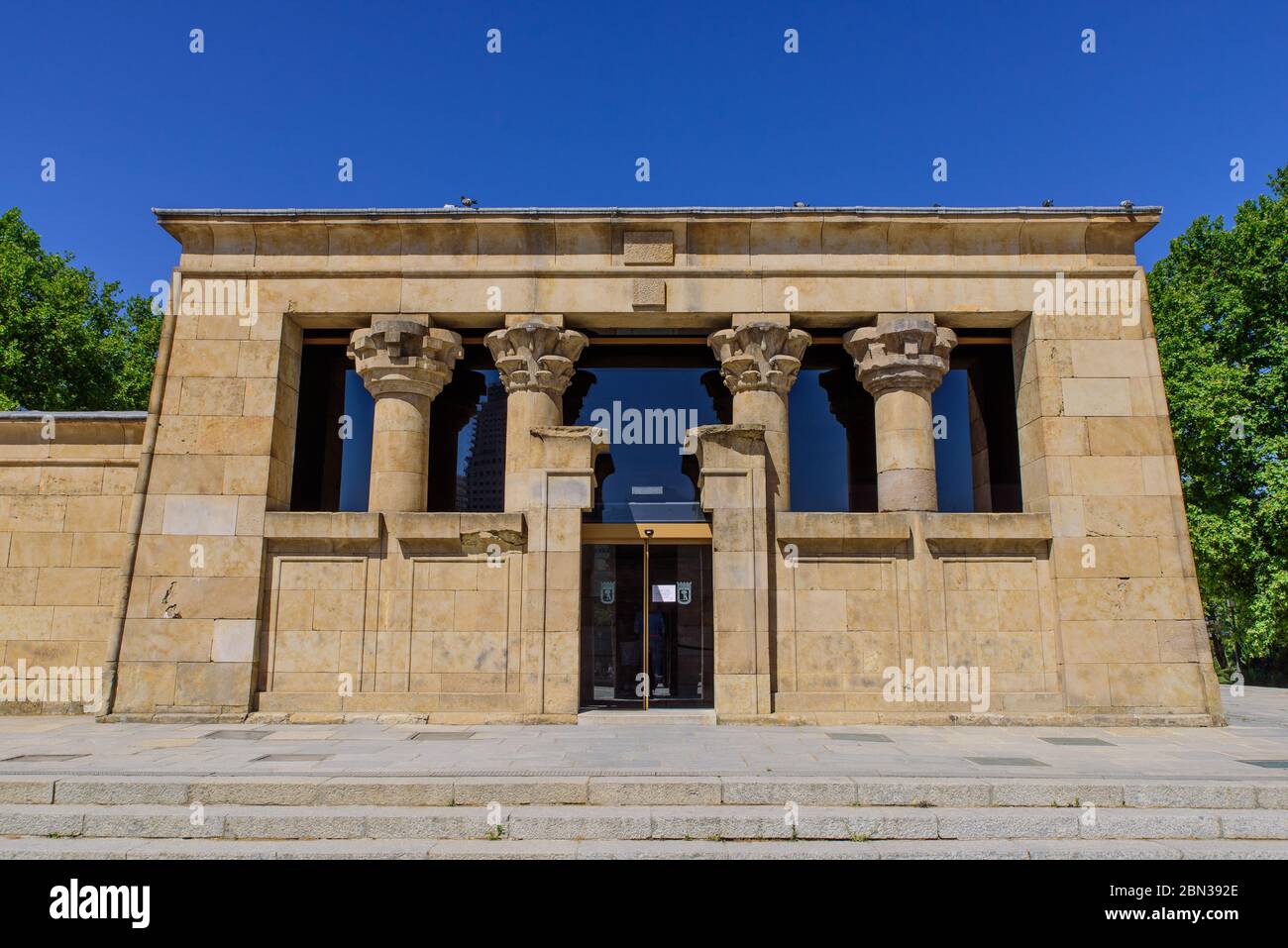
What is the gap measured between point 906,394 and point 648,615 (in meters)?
6.18

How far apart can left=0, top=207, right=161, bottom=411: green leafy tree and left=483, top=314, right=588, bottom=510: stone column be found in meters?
23.0

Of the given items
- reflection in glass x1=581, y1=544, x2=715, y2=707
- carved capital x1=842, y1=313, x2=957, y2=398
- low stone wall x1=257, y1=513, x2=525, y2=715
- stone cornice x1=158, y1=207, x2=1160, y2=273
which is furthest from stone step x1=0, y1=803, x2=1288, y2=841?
stone cornice x1=158, y1=207, x2=1160, y2=273

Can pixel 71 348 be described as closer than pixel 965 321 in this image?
No

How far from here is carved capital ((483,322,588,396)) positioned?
1562 centimetres

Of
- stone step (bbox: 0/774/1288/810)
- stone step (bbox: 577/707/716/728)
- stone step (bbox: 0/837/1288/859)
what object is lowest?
stone step (bbox: 0/837/1288/859)

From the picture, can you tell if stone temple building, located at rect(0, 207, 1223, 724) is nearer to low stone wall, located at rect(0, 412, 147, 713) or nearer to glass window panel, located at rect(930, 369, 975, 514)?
low stone wall, located at rect(0, 412, 147, 713)

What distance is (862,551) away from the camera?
15.0 metres

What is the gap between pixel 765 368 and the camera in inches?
615

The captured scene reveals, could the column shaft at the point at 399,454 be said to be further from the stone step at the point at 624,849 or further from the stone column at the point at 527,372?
the stone step at the point at 624,849

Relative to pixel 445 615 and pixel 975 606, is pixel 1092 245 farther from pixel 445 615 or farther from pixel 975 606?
pixel 445 615

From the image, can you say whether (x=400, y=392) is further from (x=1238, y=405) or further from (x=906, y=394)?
(x=1238, y=405)

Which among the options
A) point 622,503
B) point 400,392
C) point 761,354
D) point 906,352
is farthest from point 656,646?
point 906,352

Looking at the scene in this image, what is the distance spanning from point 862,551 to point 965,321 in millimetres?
4804
